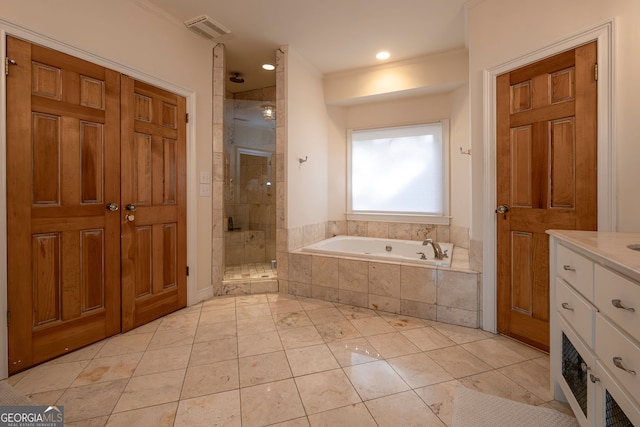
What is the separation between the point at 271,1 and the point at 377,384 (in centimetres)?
280

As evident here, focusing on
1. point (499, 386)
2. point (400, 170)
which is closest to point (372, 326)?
point (499, 386)

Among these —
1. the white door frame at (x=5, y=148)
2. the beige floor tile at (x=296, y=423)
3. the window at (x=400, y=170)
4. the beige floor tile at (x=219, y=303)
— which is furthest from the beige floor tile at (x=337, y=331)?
the window at (x=400, y=170)

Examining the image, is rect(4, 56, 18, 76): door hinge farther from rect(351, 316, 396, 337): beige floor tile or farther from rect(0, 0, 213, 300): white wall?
rect(351, 316, 396, 337): beige floor tile

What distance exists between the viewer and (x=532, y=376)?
171cm

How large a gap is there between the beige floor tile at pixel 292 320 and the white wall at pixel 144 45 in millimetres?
921

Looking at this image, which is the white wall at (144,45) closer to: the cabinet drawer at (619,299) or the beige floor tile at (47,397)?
the beige floor tile at (47,397)

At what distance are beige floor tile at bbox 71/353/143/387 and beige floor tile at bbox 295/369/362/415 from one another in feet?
3.33

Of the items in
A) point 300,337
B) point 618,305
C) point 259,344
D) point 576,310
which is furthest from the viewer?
point 300,337

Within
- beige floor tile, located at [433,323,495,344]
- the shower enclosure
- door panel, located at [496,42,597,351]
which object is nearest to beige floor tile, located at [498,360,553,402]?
door panel, located at [496,42,597,351]

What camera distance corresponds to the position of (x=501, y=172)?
7.19 ft

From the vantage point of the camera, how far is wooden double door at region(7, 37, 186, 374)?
174 centimetres

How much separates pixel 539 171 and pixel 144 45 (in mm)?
3043

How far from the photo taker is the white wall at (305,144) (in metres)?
3.19

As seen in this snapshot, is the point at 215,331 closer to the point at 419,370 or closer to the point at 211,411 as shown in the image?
the point at 211,411
